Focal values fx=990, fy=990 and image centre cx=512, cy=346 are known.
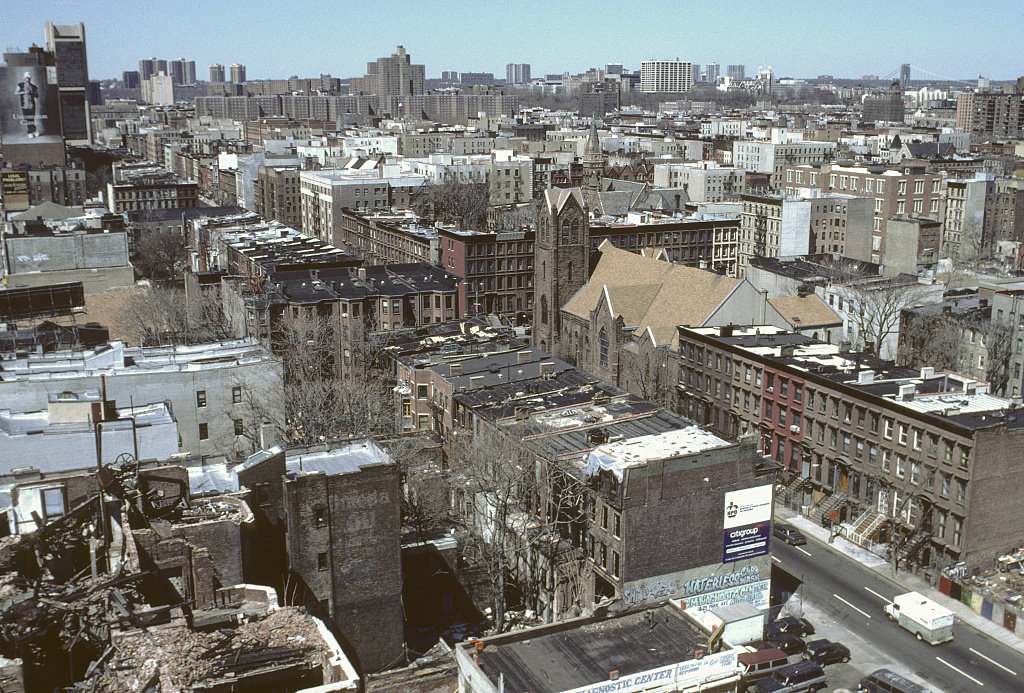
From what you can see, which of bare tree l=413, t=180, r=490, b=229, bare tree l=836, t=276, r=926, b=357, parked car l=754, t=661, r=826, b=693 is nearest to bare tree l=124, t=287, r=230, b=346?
bare tree l=413, t=180, r=490, b=229

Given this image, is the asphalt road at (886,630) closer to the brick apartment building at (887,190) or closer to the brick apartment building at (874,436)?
the brick apartment building at (874,436)

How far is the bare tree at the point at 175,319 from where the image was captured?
10650 centimetres

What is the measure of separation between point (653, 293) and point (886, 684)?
55.7 metres

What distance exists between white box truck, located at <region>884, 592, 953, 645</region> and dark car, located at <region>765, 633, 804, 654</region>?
288 inches

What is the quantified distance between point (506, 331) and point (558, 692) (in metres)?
61.8

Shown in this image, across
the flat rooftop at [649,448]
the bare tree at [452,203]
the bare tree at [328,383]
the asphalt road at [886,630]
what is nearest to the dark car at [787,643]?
the asphalt road at [886,630]

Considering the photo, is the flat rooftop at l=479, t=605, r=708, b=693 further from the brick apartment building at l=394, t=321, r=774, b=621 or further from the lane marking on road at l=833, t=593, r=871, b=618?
the lane marking on road at l=833, t=593, r=871, b=618

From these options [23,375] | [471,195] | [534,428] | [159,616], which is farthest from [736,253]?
[159,616]

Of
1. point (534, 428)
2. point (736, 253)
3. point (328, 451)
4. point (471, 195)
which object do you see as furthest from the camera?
point (471, 195)

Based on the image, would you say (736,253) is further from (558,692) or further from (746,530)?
(558,692)

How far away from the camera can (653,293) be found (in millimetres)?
101938

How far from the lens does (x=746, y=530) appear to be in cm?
5844

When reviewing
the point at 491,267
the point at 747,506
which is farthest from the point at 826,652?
the point at 491,267

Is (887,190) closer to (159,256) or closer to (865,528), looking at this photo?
(865,528)
